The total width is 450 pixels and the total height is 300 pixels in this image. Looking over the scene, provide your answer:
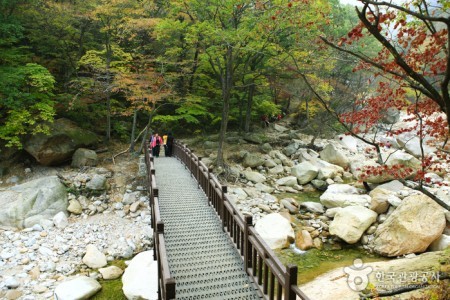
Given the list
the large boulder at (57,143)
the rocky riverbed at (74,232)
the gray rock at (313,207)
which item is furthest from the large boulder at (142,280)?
the large boulder at (57,143)

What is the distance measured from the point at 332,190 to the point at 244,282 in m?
10.1

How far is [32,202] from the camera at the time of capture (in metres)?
12.6

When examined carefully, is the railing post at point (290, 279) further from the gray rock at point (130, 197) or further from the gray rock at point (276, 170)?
the gray rock at point (276, 170)

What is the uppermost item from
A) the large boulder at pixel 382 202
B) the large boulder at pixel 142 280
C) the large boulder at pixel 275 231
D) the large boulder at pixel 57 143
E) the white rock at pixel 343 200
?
the large boulder at pixel 57 143

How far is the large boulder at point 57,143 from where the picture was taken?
581 inches

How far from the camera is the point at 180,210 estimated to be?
9.02 meters

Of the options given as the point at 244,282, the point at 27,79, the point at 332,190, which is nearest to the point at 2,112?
the point at 27,79

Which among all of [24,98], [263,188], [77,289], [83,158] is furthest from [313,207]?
[24,98]

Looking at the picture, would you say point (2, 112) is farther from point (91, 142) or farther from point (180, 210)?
point (180, 210)

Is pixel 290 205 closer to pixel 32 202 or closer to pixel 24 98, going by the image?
pixel 32 202

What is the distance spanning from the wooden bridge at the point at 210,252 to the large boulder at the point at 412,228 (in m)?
4.59

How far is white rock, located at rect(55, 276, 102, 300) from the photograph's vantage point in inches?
321
